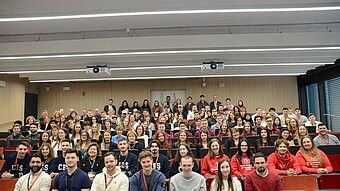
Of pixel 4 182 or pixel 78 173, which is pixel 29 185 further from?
pixel 78 173

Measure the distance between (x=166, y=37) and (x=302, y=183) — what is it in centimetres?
463

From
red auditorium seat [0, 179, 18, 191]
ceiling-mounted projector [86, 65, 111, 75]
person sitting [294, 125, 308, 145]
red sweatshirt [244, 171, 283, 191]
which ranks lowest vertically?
red auditorium seat [0, 179, 18, 191]

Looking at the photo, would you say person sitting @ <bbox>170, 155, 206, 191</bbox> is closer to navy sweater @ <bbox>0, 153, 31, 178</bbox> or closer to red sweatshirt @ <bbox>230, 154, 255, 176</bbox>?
red sweatshirt @ <bbox>230, 154, 255, 176</bbox>

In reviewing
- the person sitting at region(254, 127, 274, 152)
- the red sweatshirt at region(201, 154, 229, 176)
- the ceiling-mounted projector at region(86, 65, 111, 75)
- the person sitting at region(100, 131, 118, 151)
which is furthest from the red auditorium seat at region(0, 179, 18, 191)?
the ceiling-mounted projector at region(86, 65, 111, 75)

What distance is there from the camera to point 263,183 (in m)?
2.70

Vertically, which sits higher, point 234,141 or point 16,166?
point 234,141

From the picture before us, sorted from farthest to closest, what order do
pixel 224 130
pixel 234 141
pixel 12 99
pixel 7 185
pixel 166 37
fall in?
pixel 12 99 → pixel 166 37 → pixel 224 130 → pixel 234 141 → pixel 7 185

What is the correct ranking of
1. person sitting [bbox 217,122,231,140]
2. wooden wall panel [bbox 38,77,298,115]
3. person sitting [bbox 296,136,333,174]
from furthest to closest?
wooden wall panel [bbox 38,77,298,115] < person sitting [bbox 217,122,231,140] < person sitting [bbox 296,136,333,174]

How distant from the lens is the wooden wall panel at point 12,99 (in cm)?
945

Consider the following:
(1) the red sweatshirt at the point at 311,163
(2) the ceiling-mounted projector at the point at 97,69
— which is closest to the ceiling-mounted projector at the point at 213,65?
(2) the ceiling-mounted projector at the point at 97,69

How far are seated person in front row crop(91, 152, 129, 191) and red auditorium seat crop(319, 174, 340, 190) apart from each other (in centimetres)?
236

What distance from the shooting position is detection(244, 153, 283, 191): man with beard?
106 inches

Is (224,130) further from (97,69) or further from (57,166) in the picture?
(97,69)

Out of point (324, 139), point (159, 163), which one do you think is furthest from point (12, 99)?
point (324, 139)
